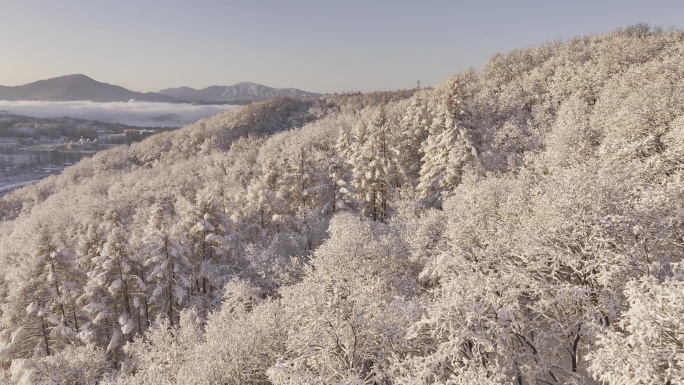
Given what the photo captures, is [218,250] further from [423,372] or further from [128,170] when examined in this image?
[128,170]

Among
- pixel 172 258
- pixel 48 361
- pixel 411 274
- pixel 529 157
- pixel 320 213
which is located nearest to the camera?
pixel 48 361

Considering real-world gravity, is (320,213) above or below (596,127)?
below

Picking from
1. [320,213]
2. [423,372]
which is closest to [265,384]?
[423,372]

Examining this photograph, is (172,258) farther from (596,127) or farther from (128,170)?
(128,170)

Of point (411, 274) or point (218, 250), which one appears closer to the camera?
point (411, 274)

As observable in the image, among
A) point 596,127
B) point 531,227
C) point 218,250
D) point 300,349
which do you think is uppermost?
point 596,127

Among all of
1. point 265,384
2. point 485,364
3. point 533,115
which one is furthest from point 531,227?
point 533,115

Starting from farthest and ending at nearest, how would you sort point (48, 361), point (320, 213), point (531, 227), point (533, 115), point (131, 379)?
point (533, 115) < point (320, 213) < point (48, 361) < point (131, 379) < point (531, 227)
